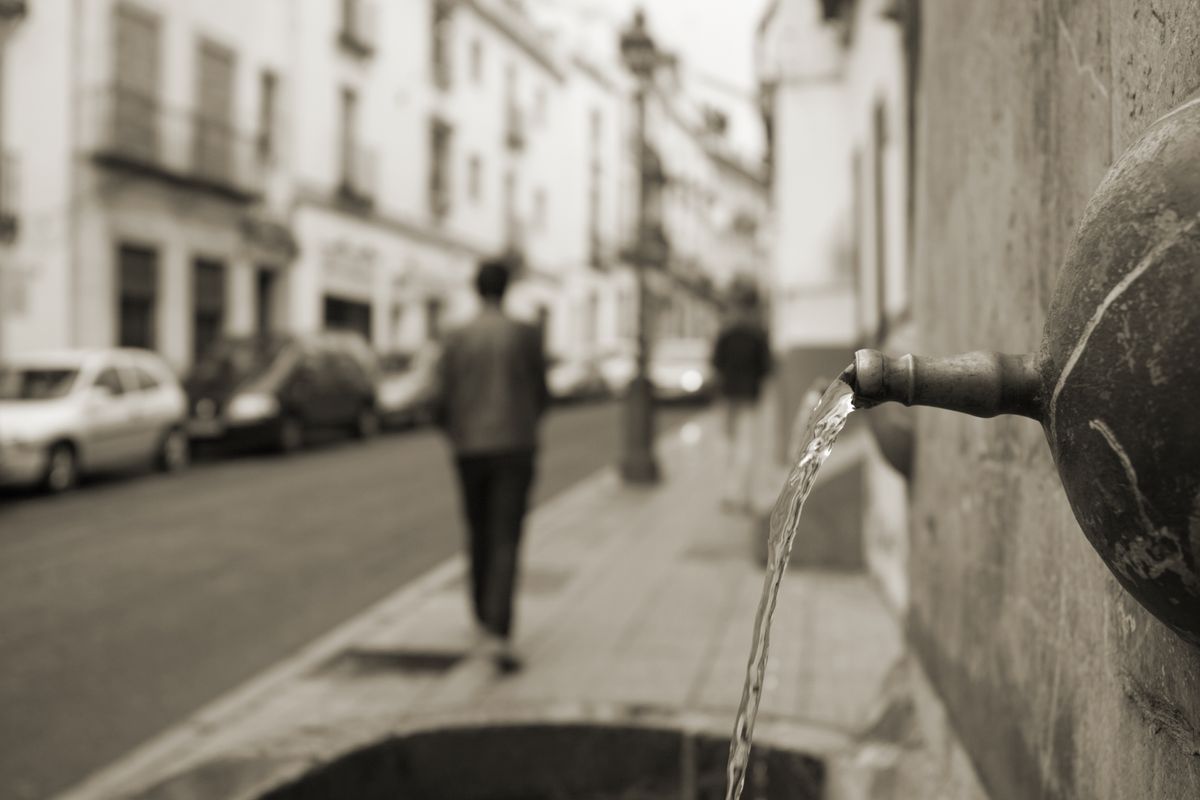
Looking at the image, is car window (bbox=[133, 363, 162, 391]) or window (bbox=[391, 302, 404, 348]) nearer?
car window (bbox=[133, 363, 162, 391])

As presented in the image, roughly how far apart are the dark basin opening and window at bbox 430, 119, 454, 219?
31032mm

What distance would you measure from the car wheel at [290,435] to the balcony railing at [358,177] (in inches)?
417

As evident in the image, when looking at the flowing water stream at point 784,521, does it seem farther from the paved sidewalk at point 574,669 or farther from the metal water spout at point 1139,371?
the paved sidewalk at point 574,669

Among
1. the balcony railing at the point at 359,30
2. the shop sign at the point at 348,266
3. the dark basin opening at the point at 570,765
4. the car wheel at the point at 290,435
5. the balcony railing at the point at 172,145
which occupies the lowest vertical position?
the dark basin opening at the point at 570,765

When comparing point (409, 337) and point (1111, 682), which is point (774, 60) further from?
point (409, 337)

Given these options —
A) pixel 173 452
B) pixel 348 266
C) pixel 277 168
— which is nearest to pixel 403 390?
pixel 277 168

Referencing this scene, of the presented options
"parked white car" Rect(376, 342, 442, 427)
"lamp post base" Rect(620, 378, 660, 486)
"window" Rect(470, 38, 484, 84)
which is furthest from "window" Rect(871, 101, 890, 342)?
"window" Rect(470, 38, 484, 84)

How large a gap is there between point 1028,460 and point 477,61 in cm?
3547

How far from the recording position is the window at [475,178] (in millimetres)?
35281

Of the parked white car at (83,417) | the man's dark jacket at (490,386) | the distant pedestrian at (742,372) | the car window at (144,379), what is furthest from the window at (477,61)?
the man's dark jacket at (490,386)

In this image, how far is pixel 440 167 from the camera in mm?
33406

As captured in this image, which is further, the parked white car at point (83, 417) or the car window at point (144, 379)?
the car window at point (144, 379)

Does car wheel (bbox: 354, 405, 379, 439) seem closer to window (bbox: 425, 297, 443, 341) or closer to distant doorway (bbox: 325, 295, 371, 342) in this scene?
distant doorway (bbox: 325, 295, 371, 342)

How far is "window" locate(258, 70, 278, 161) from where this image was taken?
79.9ft
